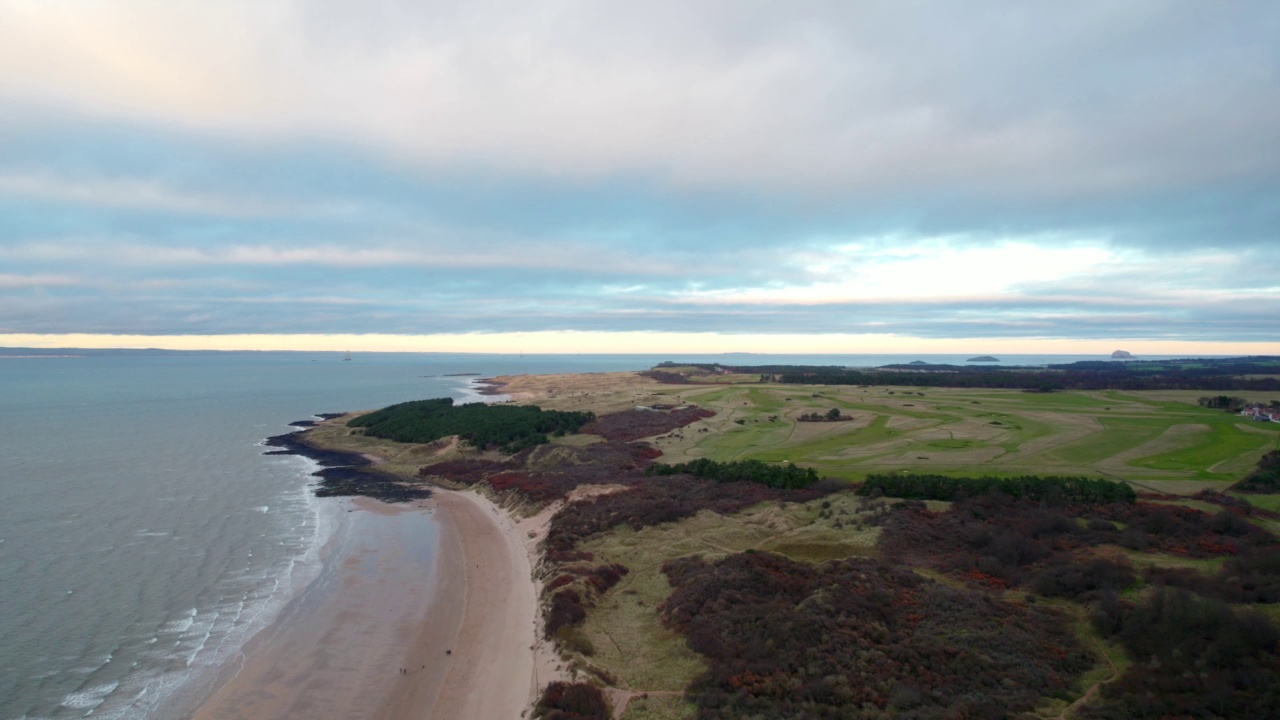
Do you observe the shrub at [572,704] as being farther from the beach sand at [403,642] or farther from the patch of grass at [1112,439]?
the patch of grass at [1112,439]

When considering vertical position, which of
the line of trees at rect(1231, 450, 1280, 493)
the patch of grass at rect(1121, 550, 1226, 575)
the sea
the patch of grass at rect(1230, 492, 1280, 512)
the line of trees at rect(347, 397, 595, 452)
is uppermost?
the line of trees at rect(1231, 450, 1280, 493)

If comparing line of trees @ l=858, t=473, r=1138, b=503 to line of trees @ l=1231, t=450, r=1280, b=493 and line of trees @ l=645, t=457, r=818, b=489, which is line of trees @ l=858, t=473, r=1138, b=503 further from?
line of trees @ l=1231, t=450, r=1280, b=493

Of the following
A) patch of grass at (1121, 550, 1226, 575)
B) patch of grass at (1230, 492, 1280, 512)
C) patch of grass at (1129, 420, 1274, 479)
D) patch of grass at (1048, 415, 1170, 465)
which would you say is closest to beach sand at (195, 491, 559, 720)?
patch of grass at (1121, 550, 1226, 575)

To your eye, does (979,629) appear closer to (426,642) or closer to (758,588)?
(758,588)

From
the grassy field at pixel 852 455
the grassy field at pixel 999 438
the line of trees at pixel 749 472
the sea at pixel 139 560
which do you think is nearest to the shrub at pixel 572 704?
the grassy field at pixel 852 455

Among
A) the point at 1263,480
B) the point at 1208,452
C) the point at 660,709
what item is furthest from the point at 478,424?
the point at 1208,452

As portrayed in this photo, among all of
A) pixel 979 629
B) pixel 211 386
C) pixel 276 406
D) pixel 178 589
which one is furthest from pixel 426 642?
pixel 211 386
